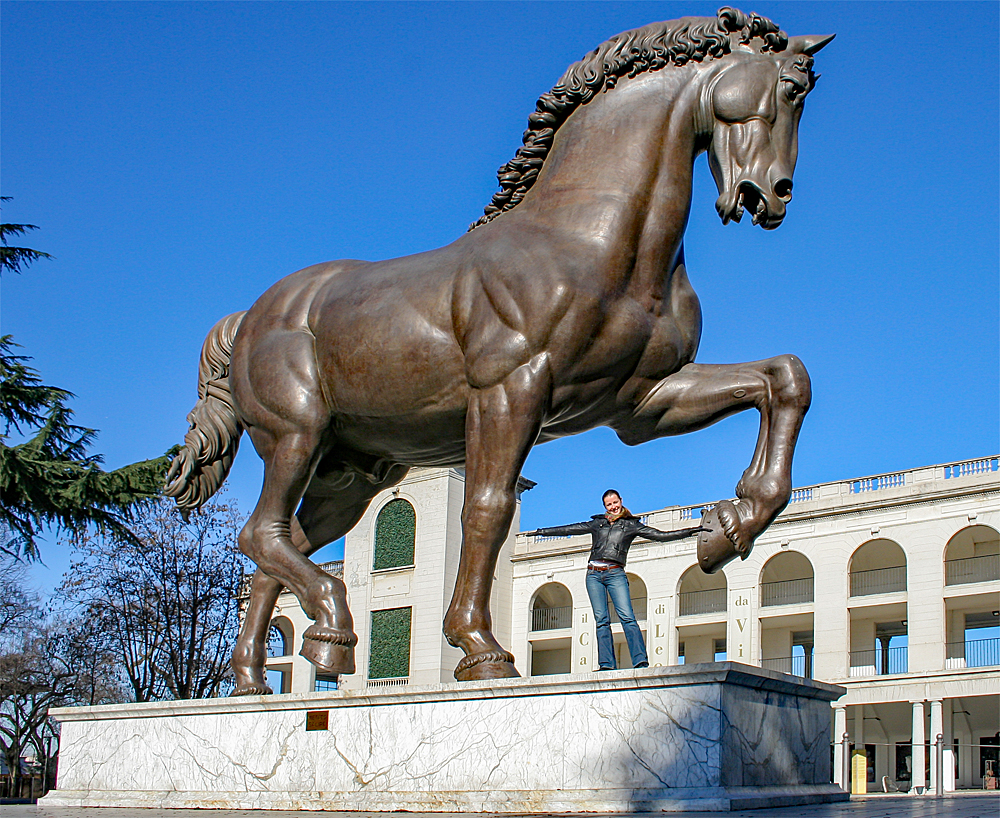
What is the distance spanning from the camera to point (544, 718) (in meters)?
5.27

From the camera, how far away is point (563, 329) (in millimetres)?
5844

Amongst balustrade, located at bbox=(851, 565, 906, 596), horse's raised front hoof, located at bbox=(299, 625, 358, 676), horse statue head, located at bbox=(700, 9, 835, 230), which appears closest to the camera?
horse statue head, located at bbox=(700, 9, 835, 230)

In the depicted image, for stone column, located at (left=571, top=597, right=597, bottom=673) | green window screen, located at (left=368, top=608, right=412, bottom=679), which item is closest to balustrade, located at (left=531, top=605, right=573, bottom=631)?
stone column, located at (left=571, top=597, right=597, bottom=673)

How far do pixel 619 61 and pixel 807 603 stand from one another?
124 feet

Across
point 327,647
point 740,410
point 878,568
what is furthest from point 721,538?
point 878,568

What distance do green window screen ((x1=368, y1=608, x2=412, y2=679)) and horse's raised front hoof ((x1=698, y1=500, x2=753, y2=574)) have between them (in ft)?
132

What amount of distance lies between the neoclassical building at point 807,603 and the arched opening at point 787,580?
78 mm

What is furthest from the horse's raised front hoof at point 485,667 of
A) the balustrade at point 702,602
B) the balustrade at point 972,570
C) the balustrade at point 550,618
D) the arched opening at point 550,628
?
the balustrade at point 550,618

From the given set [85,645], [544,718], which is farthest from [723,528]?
[85,645]

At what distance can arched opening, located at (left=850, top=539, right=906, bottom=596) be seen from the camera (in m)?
40.3

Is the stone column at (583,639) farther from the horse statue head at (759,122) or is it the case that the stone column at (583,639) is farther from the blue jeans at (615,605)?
the horse statue head at (759,122)

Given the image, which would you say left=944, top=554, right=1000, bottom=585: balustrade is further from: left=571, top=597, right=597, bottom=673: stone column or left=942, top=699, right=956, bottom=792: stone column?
left=571, top=597, right=597, bottom=673: stone column

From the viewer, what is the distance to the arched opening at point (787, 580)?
43094 mm

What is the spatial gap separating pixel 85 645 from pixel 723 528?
2822cm
